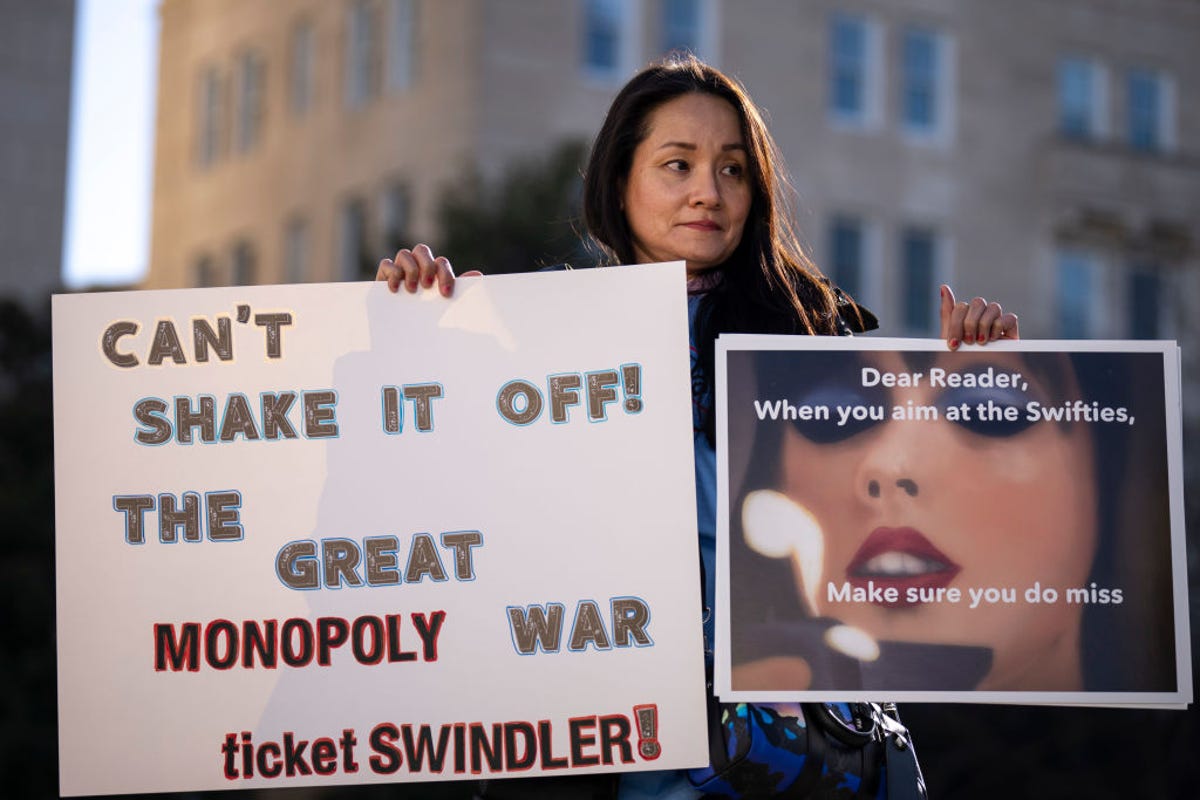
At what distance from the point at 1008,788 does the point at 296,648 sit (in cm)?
906

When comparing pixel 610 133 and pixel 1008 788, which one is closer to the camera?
pixel 610 133

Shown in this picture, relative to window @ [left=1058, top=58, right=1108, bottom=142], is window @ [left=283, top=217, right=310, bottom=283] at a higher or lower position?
lower

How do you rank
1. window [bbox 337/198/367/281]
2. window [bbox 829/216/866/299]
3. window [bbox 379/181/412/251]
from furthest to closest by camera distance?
1. window [bbox 337/198/367/281]
2. window [bbox 829/216/866/299]
3. window [bbox 379/181/412/251]

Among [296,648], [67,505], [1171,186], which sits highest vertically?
[1171,186]

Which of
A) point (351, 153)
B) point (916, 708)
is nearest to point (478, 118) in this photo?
point (351, 153)

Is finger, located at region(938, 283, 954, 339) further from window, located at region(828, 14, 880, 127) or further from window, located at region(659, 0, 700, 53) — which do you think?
window, located at region(828, 14, 880, 127)

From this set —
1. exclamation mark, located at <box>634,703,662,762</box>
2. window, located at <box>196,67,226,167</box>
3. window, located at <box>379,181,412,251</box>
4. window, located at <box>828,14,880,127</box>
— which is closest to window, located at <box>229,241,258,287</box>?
window, located at <box>196,67,226,167</box>

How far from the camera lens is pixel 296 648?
12.1 ft

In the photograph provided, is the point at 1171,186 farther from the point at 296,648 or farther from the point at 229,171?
the point at 296,648

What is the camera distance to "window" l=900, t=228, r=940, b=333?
28.5 m

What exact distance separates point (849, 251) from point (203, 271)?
40.1ft

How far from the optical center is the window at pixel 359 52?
94.7 ft

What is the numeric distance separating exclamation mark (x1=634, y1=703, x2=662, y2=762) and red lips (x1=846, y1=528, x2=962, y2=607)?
47 centimetres

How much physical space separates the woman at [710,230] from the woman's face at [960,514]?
0.63 ft
